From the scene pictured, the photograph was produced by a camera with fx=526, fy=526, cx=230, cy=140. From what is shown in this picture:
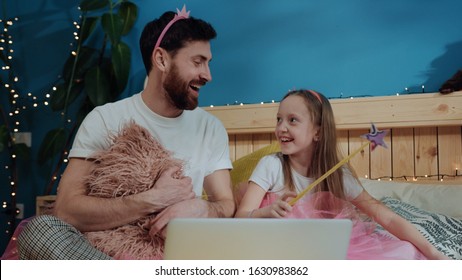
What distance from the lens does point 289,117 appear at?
29.4 inches

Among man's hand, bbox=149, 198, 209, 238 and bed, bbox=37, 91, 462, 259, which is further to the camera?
bed, bbox=37, 91, 462, 259

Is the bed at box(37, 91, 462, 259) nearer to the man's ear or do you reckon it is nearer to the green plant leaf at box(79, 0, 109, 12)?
the man's ear

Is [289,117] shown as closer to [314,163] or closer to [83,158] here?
[314,163]

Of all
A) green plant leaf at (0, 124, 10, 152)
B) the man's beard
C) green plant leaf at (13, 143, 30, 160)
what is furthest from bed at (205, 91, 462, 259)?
green plant leaf at (0, 124, 10, 152)

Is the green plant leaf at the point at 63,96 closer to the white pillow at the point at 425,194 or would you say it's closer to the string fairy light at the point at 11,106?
the string fairy light at the point at 11,106

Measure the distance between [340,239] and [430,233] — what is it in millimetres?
367

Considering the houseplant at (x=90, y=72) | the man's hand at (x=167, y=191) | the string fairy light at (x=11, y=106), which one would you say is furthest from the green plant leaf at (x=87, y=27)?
the man's hand at (x=167, y=191)

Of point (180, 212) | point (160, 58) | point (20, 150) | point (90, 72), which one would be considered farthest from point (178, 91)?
point (20, 150)

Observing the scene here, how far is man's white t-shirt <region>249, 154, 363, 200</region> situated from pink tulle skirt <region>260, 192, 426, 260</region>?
13 millimetres

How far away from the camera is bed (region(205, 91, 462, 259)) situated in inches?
31.9

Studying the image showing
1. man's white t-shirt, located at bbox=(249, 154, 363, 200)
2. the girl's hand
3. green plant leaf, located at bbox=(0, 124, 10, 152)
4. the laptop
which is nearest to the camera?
the laptop

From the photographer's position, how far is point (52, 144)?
0.91 metres

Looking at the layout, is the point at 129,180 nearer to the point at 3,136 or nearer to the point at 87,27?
the point at 87,27
